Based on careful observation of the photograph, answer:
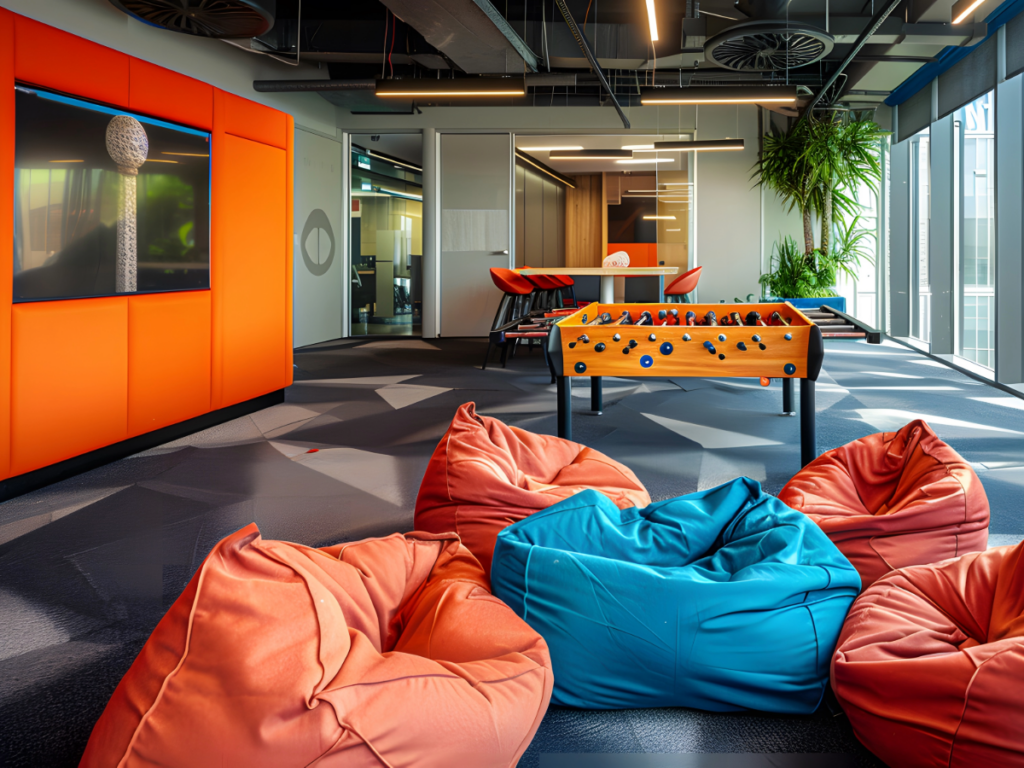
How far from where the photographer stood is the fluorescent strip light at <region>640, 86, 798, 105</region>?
7199 mm

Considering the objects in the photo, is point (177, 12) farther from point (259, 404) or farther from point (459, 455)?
point (459, 455)

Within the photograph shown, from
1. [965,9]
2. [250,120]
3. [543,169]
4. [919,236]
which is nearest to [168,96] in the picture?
[250,120]

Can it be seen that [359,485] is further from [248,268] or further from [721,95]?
[721,95]

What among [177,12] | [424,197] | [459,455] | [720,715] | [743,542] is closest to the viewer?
[720,715]

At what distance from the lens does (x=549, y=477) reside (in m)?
2.91

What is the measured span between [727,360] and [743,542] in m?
1.87

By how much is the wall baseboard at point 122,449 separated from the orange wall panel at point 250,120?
1.90 meters

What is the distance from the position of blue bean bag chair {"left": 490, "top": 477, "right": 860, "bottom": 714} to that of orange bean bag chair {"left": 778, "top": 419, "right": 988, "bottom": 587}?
28cm

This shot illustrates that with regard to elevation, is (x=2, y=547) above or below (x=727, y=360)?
below

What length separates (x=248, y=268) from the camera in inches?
216

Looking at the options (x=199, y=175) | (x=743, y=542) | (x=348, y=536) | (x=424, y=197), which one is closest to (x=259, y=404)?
(x=199, y=175)

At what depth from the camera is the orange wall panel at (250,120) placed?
200 inches

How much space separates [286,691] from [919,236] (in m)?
9.83

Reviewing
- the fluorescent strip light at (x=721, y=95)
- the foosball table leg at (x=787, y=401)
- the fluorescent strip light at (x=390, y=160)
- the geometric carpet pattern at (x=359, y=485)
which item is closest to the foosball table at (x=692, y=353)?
the geometric carpet pattern at (x=359, y=485)
